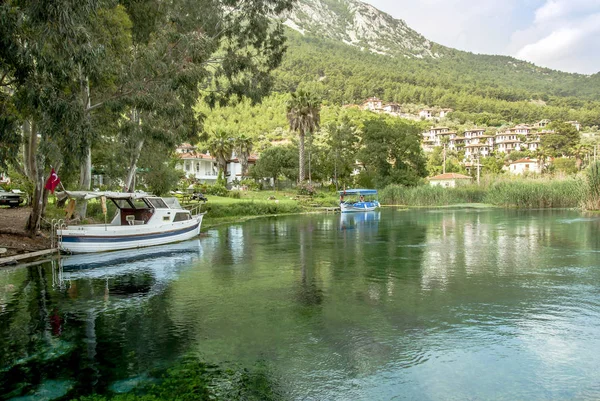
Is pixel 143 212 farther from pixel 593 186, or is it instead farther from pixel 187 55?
pixel 593 186

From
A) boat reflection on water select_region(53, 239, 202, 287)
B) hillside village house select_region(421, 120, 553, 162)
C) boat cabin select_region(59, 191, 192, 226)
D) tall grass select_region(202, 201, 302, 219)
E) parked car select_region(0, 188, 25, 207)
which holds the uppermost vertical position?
hillside village house select_region(421, 120, 553, 162)

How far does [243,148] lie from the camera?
86.9m

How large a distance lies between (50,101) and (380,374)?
13.2 metres

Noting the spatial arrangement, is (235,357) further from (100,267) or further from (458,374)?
(100,267)

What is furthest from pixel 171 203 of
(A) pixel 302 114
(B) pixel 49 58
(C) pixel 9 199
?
(A) pixel 302 114

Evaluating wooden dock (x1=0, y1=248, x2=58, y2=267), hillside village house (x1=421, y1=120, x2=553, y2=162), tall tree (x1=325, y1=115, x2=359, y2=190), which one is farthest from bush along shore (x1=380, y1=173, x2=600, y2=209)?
hillside village house (x1=421, y1=120, x2=553, y2=162)

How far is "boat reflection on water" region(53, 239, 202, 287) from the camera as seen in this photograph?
56.4 feet

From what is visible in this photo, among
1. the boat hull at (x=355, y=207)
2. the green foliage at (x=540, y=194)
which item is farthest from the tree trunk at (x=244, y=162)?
the green foliage at (x=540, y=194)

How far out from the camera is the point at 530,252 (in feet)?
72.7

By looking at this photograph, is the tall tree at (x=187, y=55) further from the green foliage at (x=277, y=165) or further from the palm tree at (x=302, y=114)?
the green foliage at (x=277, y=165)

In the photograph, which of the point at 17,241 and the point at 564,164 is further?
the point at 564,164

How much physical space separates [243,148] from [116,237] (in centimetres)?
6544

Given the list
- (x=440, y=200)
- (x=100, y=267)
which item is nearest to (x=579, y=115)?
(x=440, y=200)

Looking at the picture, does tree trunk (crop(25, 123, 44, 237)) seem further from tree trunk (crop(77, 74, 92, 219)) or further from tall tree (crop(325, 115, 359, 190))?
tall tree (crop(325, 115, 359, 190))
